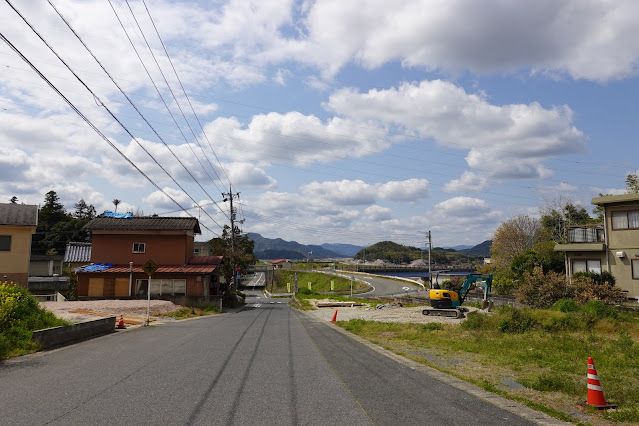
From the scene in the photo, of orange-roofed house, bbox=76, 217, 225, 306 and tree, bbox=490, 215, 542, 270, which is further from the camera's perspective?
tree, bbox=490, 215, 542, 270

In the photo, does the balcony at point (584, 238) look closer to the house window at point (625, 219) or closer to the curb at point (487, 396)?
the house window at point (625, 219)

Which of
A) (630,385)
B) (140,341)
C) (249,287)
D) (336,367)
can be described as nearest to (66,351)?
(140,341)

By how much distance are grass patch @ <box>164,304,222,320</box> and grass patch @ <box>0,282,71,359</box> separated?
49.1 feet

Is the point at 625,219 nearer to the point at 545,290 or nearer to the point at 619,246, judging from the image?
the point at 619,246

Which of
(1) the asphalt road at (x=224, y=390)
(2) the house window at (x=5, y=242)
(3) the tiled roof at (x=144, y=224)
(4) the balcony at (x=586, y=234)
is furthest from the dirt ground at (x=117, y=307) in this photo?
(4) the balcony at (x=586, y=234)

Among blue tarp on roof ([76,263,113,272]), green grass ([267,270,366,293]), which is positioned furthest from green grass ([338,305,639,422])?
green grass ([267,270,366,293])

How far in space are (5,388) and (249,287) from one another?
101 meters

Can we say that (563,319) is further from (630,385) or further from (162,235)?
(162,235)

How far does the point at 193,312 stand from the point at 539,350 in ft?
86.5

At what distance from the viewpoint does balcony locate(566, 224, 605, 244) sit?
31734 millimetres

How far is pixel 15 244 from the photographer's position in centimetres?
3092

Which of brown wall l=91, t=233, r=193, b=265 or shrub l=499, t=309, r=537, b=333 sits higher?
brown wall l=91, t=233, r=193, b=265

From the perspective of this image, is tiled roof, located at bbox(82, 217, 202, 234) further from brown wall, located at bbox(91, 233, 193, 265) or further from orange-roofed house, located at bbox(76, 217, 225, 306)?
brown wall, located at bbox(91, 233, 193, 265)

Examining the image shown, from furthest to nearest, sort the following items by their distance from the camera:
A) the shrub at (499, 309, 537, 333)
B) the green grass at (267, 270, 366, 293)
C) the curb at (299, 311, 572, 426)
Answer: the green grass at (267, 270, 366, 293), the shrub at (499, 309, 537, 333), the curb at (299, 311, 572, 426)
